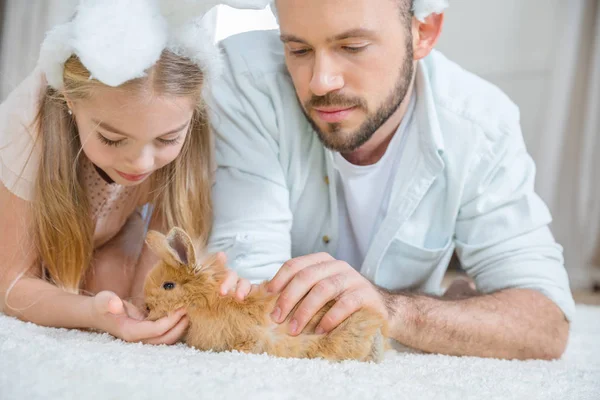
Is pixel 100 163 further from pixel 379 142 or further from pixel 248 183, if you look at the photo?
pixel 379 142

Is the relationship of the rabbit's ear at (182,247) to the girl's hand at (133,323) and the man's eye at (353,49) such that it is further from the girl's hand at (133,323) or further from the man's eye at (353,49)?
the man's eye at (353,49)

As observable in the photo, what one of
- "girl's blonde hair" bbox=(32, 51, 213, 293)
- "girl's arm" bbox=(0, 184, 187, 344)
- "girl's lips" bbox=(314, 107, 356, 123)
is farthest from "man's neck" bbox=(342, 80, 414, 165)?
"girl's arm" bbox=(0, 184, 187, 344)

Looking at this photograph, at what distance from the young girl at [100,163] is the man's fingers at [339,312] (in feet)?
0.49

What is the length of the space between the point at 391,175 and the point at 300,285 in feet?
2.10

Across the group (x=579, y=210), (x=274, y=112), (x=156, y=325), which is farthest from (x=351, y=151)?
(x=579, y=210)

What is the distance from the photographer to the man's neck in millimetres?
1706

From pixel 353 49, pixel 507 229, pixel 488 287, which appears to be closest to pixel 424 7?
pixel 353 49

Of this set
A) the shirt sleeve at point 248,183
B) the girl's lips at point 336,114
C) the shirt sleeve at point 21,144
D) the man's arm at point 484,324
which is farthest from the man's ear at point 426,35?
the shirt sleeve at point 21,144

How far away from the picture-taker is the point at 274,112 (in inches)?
65.2

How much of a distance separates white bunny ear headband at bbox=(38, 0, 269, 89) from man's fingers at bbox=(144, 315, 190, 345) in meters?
0.45

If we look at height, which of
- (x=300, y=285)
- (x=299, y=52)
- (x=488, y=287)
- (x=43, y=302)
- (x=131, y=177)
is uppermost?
(x=299, y=52)

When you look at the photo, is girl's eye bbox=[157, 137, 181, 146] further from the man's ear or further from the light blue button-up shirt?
the man's ear

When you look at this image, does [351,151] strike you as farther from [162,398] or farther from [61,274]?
[162,398]

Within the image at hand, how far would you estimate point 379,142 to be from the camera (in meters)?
1.75
